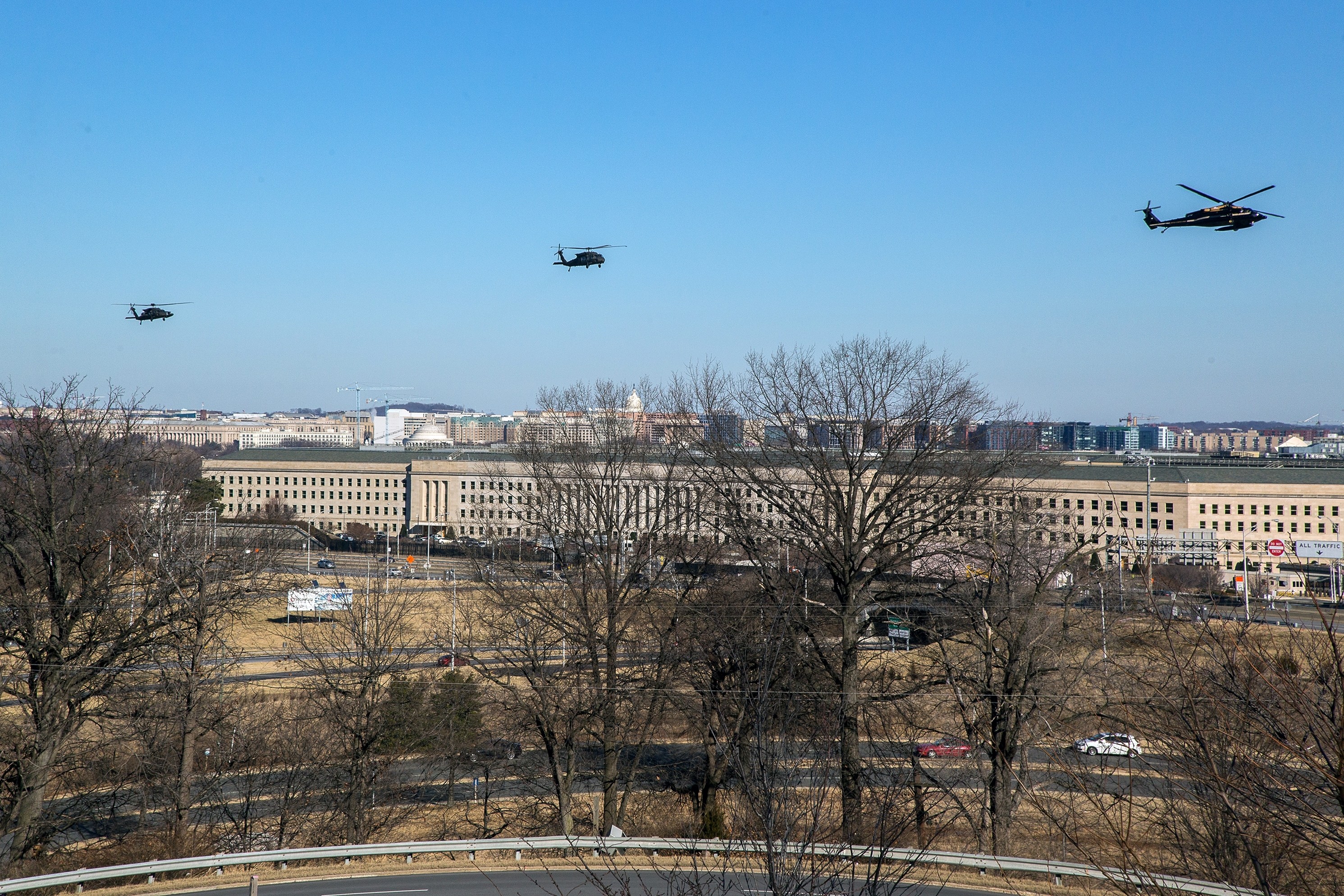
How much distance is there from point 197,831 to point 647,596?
10.2 meters

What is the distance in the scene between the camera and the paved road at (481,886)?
15.2 meters

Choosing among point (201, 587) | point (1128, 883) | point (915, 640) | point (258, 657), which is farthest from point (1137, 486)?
point (1128, 883)

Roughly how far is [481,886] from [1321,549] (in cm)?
6490

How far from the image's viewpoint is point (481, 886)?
16.1 metres

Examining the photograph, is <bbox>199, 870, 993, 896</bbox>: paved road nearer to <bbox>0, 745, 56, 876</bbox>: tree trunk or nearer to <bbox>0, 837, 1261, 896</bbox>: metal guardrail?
<bbox>0, 837, 1261, 896</bbox>: metal guardrail

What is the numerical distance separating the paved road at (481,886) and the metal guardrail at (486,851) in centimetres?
41

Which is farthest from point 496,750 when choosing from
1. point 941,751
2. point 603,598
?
point 941,751

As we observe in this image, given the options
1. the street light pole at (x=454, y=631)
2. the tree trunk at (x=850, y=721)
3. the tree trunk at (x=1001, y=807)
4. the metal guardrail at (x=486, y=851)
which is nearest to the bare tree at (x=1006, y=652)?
the tree trunk at (x=1001, y=807)

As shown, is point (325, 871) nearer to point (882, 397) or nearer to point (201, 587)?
point (201, 587)

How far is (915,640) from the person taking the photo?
34.1 metres

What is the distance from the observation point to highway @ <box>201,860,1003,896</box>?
598 inches

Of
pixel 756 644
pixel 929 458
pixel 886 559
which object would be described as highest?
pixel 929 458

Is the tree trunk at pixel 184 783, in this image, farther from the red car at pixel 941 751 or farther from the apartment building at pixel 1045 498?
the red car at pixel 941 751

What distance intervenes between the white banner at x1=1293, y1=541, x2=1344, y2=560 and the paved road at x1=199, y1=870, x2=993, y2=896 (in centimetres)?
5728
